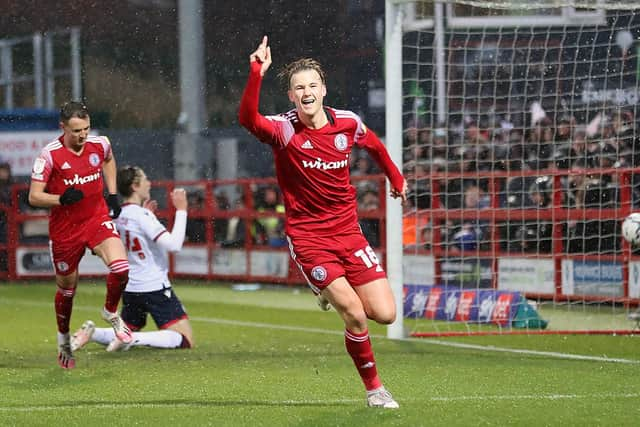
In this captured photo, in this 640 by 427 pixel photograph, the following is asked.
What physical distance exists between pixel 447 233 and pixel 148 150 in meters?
9.27

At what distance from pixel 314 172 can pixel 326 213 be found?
263 mm

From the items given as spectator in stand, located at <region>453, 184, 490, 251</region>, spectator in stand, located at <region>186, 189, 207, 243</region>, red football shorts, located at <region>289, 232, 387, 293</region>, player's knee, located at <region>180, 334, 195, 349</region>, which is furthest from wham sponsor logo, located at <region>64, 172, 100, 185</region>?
spectator in stand, located at <region>186, 189, 207, 243</region>

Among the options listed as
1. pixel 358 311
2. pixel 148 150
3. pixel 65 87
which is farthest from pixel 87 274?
pixel 358 311

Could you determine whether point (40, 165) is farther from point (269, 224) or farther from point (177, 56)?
point (177, 56)

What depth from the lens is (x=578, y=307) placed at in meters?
13.3

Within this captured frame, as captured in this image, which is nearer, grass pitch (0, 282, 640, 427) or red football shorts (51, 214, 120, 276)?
grass pitch (0, 282, 640, 427)

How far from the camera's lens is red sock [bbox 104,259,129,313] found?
9.19 metres

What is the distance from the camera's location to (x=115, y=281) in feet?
30.2

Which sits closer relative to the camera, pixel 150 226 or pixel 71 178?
pixel 71 178

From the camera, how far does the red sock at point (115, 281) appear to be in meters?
9.19

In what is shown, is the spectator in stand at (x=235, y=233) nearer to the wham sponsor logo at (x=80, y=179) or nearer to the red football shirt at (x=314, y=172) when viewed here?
the wham sponsor logo at (x=80, y=179)

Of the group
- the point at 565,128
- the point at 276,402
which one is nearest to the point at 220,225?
the point at 565,128

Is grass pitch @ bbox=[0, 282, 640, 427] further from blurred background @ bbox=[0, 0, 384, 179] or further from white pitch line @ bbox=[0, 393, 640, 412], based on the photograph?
blurred background @ bbox=[0, 0, 384, 179]

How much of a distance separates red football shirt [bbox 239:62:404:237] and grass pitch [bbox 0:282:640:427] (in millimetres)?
1097
